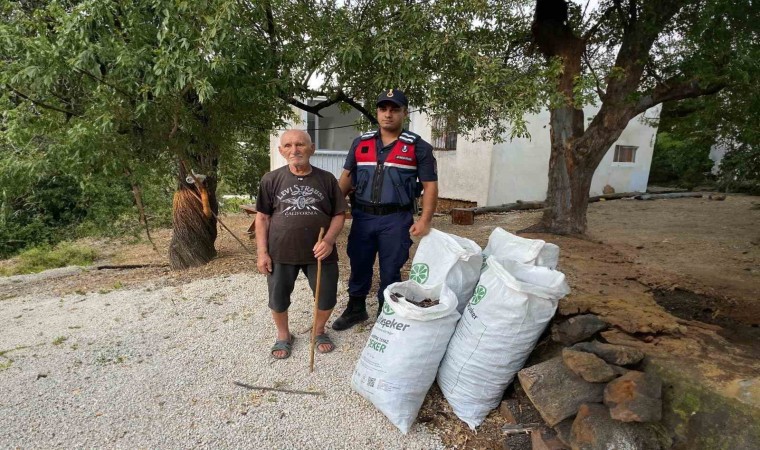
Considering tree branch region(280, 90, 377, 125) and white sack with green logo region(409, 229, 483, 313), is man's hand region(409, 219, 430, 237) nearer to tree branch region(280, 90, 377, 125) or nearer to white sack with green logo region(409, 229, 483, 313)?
white sack with green logo region(409, 229, 483, 313)

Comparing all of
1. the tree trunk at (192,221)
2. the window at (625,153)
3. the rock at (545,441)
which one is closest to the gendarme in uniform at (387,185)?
the rock at (545,441)

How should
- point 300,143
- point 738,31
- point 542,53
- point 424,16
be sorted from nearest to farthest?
point 300,143 < point 424,16 < point 738,31 < point 542,53

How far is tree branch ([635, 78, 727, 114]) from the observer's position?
19.0 feet

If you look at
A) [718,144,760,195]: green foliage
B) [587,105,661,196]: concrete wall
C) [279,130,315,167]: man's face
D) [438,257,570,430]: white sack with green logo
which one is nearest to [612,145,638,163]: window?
[587,105,661,196]: concrete wall

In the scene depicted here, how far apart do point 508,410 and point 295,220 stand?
1.68 m

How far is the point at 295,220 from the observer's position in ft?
9.27

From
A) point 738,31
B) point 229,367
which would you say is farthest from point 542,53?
point 229,367

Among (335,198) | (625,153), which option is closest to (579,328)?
(335,198)

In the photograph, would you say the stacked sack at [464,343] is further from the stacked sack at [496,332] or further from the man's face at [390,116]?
the man's face at [390,116]

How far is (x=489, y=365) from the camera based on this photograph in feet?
7.62

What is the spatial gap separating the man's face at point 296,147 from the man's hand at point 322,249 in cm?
53

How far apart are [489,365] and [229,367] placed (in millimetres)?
1700

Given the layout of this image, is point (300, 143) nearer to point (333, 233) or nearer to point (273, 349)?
point (333, 233)

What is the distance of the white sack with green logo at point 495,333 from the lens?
2.20m
